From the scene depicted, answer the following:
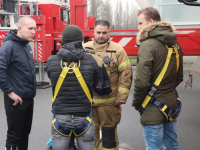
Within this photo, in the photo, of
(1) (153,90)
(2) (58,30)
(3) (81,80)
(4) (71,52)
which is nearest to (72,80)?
Result: (3) (81,80)

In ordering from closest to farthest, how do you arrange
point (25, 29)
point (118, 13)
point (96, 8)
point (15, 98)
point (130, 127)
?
1. point (15, 98)
2. point (25, 29)
3. point (130, 127)
4. point (96, 8)
5. point (118, 13)

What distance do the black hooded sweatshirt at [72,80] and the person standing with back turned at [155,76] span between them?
19.8 inches

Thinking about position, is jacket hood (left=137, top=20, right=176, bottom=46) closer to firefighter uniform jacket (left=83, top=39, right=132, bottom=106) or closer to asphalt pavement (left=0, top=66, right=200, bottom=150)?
firefighter uniform jacket (left=83, top=39, right=132, bottom=106)

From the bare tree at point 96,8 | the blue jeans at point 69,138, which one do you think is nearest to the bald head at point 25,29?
the blue jeans at point 69,138

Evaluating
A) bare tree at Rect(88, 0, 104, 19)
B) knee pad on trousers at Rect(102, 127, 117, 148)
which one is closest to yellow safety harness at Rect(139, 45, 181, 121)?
knee pad on trousers at Rect(102, 127, 117, 148)

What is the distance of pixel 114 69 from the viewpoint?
374 cm

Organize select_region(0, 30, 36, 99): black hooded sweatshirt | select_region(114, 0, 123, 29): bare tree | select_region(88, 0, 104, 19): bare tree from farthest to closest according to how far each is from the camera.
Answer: select_region(114, 0, 123, 29): bare tree → select_region(88, 0, 104, 19): bare tree → select_region(0, 30, 36, 99): black hooded sweatshirt

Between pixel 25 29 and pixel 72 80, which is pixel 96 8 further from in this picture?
pixel 72 80

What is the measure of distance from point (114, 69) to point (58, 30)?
11979 millimetres

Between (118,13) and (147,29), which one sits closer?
(147,29)

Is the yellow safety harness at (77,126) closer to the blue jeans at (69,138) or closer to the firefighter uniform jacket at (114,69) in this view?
the blue jeans at (69,138)

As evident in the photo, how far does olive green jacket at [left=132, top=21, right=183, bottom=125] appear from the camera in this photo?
9.42 feet

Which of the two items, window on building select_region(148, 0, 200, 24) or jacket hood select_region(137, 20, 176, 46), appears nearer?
jacket hood select_region(137, 20, 176, 46)

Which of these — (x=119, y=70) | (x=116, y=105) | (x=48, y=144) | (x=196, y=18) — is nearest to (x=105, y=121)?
(x=116, y=105)
